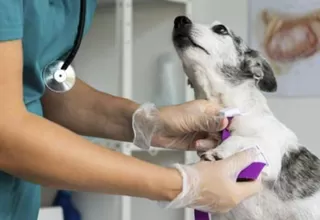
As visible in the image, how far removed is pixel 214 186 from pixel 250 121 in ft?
0.82

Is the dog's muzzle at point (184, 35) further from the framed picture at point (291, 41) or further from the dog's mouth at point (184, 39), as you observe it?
the framed picture at point (291, 41)

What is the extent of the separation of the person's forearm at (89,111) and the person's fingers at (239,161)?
0.36 m

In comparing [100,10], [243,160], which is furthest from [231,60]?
[100,10]

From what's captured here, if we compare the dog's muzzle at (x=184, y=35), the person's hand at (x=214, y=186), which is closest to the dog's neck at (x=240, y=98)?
the dog's muzzle at (x=184, y=35)

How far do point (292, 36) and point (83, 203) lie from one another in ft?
2.86

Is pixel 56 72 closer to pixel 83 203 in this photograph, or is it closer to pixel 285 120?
pixel 83 203

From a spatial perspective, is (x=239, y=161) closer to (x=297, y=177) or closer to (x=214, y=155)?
(x=214, y=155)

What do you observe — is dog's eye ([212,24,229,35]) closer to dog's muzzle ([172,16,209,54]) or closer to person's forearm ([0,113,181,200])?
dog's muzzle ([172,16,209,54])

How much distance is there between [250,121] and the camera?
120 cm

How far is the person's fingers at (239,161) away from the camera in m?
1.02

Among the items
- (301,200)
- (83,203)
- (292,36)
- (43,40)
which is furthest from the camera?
(292,36)

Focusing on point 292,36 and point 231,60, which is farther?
point 292,36

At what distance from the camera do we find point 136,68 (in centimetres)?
196

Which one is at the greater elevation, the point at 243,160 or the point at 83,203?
the point at 243,160
